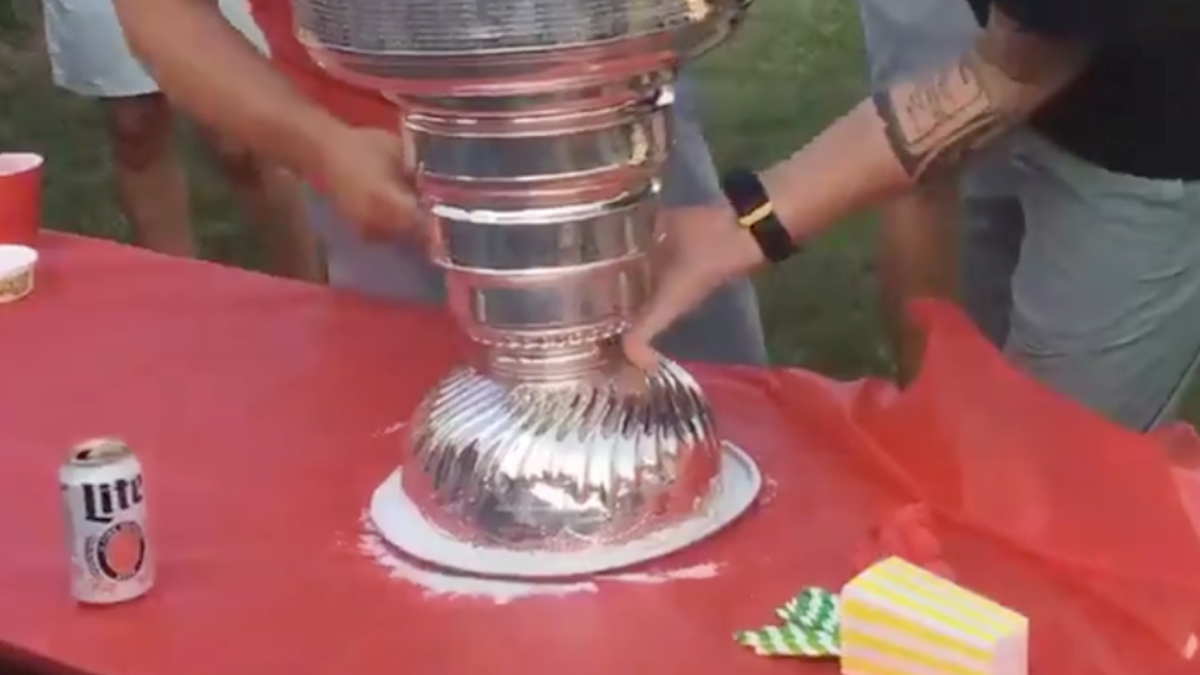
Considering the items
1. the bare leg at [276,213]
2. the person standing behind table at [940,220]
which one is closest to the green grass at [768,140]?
the bare leg at [276,213]

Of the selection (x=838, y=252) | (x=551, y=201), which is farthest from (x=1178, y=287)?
(x=838, y=252)

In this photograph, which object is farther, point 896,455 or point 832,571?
point 896,455

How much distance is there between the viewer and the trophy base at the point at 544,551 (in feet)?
3.51

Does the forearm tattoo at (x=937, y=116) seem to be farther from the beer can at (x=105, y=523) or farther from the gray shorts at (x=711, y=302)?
the beer can at (x=105, y=523)

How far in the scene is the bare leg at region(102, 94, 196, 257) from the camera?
3.12m

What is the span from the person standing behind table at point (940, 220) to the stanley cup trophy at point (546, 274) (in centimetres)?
25

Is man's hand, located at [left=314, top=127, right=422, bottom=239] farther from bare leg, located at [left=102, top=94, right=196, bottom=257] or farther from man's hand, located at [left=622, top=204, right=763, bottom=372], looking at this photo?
bare leg, located at [left=102, top=94, right=196, bottom=257]

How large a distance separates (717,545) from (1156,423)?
0.56 metres

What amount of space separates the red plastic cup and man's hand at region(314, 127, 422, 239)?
0.46m

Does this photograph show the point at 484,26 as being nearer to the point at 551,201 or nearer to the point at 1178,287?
the point at 551,201

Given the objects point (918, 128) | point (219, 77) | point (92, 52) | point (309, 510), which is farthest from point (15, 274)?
point (92, 52)

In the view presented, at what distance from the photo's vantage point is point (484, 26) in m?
0.99

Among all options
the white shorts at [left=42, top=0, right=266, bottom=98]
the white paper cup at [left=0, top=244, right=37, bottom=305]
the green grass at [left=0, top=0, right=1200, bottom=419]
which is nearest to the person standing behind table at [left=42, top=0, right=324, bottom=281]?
the white shorts at [left=42, top=0, right=266, bottom=98]

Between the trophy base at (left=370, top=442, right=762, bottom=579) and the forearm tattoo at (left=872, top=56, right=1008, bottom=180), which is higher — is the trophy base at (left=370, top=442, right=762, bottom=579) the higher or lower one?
the lower one
